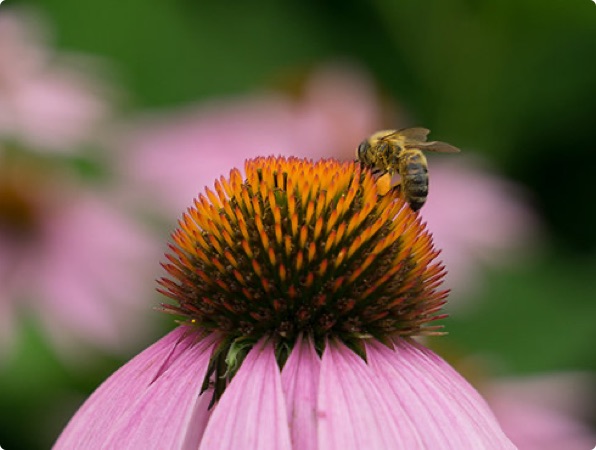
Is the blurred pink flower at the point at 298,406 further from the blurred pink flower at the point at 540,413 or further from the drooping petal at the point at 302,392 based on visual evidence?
the blurred pink flower at the point at 540,413

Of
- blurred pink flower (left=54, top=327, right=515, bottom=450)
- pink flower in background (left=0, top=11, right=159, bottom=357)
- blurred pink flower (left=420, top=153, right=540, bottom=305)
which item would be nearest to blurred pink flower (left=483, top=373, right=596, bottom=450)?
blurred pink flower (left=420, top=153, right=540, bottom=305)

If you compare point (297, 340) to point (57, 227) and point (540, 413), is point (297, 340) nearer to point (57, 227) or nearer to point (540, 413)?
point (540, 413)

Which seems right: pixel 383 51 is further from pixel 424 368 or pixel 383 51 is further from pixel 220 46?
pixel 424 368

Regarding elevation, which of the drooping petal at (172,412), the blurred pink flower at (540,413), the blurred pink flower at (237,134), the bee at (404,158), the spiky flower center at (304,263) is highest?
the blurred pink flower at (237,134)

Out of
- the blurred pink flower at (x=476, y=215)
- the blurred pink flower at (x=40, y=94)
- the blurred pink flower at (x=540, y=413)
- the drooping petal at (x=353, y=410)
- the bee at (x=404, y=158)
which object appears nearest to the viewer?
the drooping petal at (x=353, y=410)

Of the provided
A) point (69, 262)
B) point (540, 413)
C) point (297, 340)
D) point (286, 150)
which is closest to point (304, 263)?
point (297, 340)

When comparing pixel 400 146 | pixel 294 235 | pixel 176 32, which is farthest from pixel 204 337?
pixel 176 32

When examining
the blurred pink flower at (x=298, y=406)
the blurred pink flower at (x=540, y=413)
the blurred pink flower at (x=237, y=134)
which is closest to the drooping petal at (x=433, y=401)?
the blurred pink flower at (x=298, y=406)

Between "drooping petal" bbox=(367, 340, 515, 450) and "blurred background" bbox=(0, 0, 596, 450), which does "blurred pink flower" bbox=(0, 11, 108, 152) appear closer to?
"blurred background" bbox=(0, 0, 596, 450)

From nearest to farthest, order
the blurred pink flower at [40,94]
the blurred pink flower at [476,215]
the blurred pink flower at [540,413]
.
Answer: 1. the blurred pink flower at [540,413]
2. the blurred pink flower at [40,94]
3. the blurred pink flower at [476,215]
